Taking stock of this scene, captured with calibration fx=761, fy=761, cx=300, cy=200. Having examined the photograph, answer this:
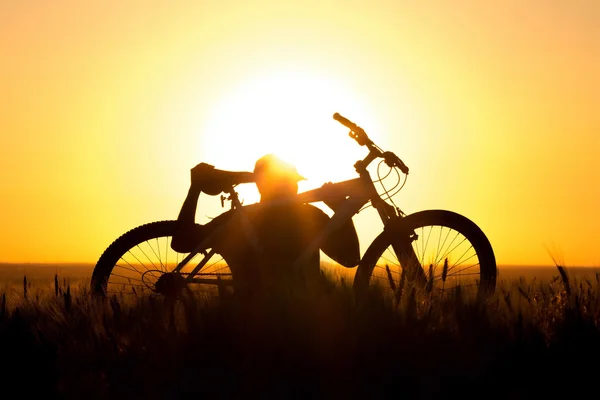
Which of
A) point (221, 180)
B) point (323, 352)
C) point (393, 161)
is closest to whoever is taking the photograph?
point (323, 352)

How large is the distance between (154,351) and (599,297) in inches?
99.7

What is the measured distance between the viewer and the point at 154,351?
12.6ft

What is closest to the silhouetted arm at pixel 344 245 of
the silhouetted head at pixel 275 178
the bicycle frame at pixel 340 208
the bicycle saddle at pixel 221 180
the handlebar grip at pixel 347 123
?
the bicycle frame at pixel 340 208

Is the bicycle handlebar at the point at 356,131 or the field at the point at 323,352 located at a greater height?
the bicycle handlebar at the point at 356,131

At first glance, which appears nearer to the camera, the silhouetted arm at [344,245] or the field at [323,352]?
the field at [323,352]

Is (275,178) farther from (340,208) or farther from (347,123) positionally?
(347,123)

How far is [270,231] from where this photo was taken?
259 inches

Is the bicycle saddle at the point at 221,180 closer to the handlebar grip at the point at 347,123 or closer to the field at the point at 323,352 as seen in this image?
the handlebar grip at the point at 347,123

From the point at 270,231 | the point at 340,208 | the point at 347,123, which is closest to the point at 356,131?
the point at 347,123

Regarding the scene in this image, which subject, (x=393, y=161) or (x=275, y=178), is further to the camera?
(x=275, y=178)

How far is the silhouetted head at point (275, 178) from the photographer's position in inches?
267

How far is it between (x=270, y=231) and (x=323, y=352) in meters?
2.96

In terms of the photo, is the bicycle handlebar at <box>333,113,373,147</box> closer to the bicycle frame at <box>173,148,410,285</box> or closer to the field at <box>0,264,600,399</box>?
the bicycle frame at <box>173,148,410,285</box>

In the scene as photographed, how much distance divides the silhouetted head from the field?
8.02 feet
